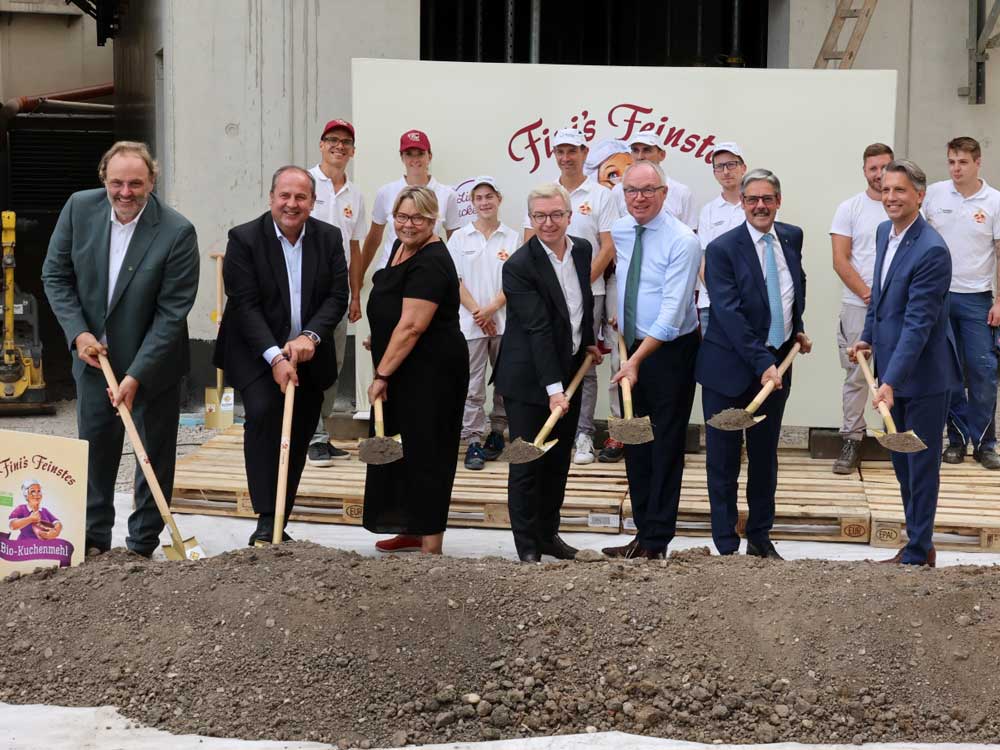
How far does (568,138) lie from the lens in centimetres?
745

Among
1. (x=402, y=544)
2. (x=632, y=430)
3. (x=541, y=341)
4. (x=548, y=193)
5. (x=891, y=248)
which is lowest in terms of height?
(x=402, y=544)

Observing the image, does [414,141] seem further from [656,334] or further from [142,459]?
[142,459]

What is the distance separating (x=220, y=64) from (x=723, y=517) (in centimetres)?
545

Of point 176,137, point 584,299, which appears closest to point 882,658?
point 584,299

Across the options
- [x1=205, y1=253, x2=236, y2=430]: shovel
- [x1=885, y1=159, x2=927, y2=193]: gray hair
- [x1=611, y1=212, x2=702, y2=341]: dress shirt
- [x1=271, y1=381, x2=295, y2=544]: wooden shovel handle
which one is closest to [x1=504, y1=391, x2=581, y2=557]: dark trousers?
[x1=611, y1=212, x2=702, y2=341]: dress shirt

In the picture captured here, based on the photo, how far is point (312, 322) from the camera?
5.98 m

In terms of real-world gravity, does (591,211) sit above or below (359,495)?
above

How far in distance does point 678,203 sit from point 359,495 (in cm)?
235

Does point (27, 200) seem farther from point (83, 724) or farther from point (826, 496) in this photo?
point (83, 724)

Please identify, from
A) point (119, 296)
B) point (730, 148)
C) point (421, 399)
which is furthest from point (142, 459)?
point (730, 148)

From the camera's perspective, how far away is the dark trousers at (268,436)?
19.5 ft

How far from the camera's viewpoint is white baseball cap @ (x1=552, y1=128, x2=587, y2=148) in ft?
24.4

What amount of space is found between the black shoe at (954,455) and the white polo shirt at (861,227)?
953 millimetres

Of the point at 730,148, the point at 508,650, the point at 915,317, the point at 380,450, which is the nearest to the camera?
the point at 508,650
